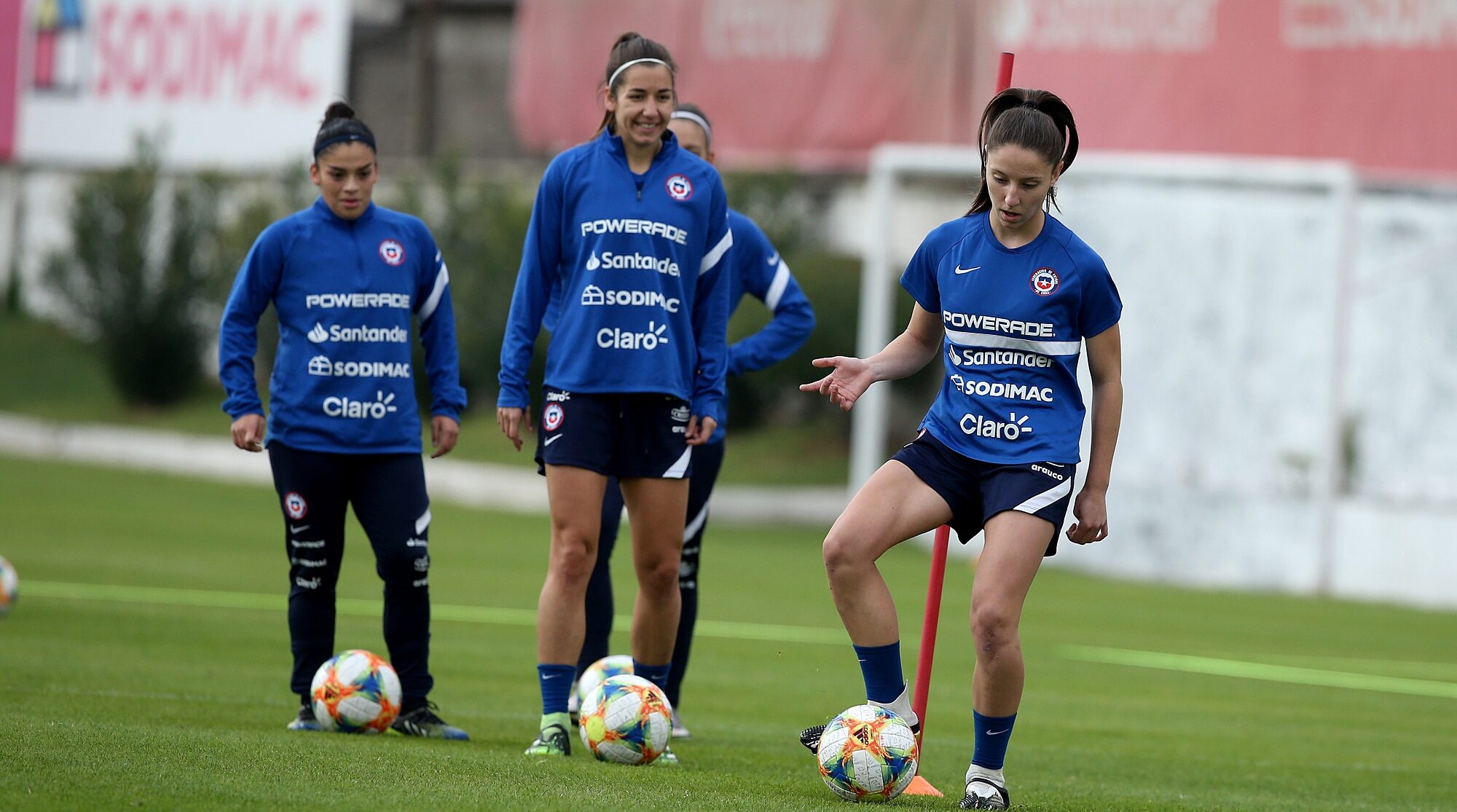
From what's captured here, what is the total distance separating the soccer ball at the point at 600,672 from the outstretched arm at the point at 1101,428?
8.12ft

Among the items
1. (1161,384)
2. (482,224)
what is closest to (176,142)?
(482,224)

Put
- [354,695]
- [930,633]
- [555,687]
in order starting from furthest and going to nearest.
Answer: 1. [354,695]
2. [555,687]
3. [930,633]

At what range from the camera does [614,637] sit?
1230 centimetres

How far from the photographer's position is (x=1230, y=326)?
72.2ft

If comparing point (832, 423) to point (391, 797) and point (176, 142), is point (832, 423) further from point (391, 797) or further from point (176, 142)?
point (391, 797)

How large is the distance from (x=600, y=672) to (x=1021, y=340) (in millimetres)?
2769

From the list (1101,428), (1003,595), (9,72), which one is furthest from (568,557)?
(9,72)

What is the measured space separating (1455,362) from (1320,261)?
8.76 ft

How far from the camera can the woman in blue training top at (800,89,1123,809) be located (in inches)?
237

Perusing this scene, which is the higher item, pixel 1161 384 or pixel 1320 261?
pixel 1320 261

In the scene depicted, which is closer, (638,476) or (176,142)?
(638,476)

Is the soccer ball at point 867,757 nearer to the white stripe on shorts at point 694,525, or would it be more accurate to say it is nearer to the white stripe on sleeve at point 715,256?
the white stripe on sleeve at point 715,256

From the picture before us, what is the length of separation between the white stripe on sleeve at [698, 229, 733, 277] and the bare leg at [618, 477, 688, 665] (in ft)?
2.69

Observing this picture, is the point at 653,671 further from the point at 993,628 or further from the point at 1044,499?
the point at 1044,499
